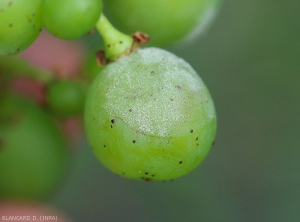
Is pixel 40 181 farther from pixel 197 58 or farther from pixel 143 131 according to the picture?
pixel 197 58

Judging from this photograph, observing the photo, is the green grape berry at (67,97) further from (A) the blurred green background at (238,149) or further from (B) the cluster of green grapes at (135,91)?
(A) the blurred green background at (238,149)

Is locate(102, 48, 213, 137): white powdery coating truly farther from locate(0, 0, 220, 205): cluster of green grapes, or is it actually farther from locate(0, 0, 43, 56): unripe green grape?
locate(0, 0, 43, 56): unripe green grape

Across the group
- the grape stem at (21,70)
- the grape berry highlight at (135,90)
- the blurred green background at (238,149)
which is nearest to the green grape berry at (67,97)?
the grape stem at (21,70)

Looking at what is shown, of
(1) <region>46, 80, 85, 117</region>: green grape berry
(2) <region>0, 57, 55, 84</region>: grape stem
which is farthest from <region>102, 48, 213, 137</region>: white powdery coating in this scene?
(2) <region>0, 57, 55, 84</region>: grape stem

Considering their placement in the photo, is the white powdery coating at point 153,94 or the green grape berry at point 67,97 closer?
the white powdery coating at point 153,94

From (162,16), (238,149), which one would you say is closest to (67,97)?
(162,16)

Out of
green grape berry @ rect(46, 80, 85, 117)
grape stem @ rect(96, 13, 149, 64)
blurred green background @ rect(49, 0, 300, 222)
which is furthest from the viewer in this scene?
blurred green background @ rect(49, 0, 300, 222)
